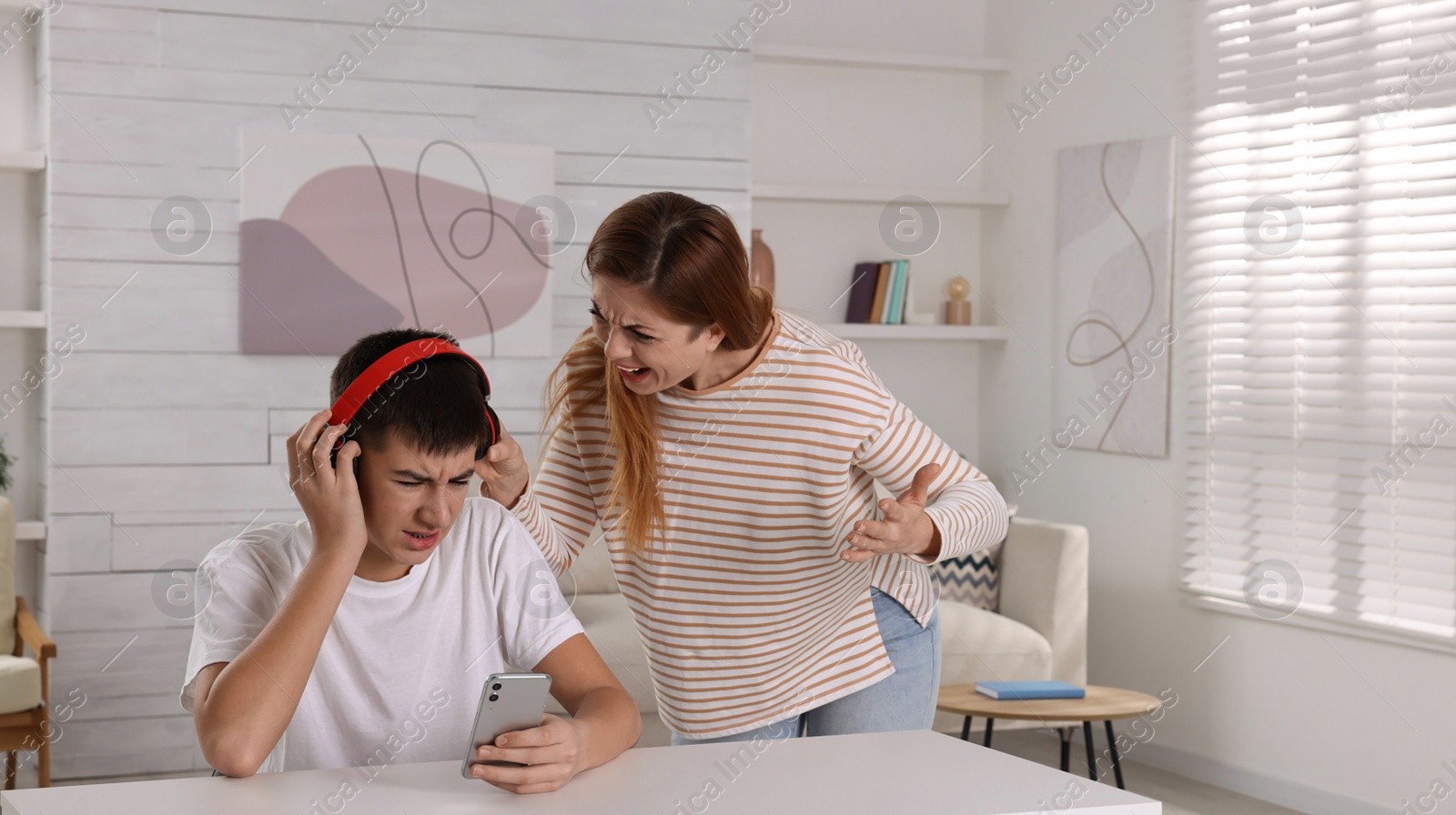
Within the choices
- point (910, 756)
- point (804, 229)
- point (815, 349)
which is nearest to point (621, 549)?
point (815, 349)

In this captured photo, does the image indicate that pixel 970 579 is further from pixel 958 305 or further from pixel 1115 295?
pixel 958 305

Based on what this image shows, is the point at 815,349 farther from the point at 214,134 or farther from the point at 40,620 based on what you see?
the point at 40,620

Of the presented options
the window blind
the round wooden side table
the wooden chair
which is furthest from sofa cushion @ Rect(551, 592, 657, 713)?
the window blind

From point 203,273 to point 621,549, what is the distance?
8.33ft

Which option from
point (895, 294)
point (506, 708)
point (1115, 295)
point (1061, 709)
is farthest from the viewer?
point (895, 294)

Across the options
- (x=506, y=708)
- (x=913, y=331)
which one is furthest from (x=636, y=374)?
(x=913, y=331)

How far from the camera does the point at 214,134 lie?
3730mm

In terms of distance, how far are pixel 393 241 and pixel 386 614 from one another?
8.69 ft

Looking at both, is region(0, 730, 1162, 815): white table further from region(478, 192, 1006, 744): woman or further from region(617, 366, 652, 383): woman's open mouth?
region(617, 366, 652, 383): woman's open mouth

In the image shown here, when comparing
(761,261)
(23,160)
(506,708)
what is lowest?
(506,708)

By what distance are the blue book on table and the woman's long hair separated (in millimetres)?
1867

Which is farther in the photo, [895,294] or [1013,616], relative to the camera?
[895,294]

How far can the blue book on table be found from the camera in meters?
3.28

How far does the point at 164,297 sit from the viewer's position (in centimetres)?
371
